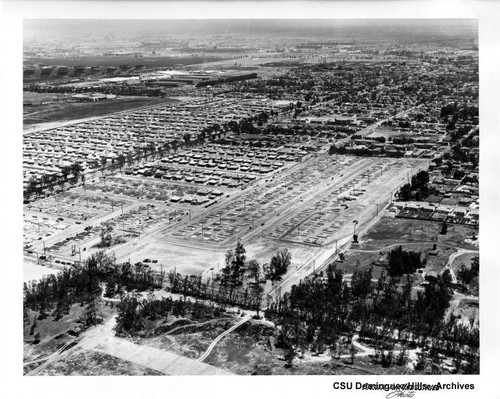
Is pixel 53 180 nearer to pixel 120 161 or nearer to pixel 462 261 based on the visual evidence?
pixel 120 161

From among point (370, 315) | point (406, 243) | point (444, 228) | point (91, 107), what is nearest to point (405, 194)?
point (444, 228)

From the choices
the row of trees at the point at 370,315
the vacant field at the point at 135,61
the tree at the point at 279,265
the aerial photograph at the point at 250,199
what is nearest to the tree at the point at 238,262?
the aerial photograph at the point at 250,199

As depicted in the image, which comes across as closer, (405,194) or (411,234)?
(411,234)

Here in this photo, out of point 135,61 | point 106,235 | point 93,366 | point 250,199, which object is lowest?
point 93,366

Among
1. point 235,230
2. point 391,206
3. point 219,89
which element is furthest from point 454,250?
point 219,89
